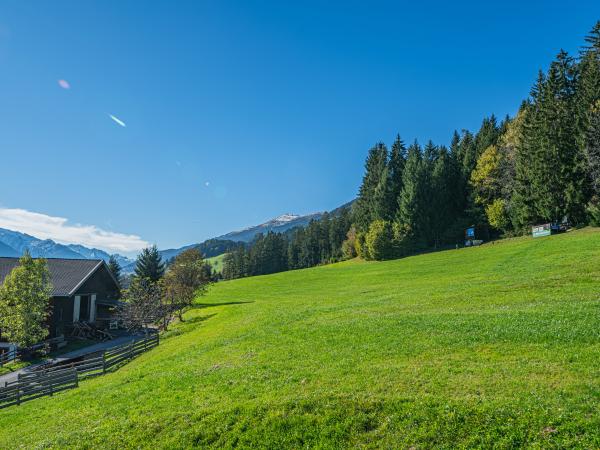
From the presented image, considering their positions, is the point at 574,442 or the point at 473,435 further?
the point at 473,435

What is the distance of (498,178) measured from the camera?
221ft

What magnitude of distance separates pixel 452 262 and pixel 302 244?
84.0 m

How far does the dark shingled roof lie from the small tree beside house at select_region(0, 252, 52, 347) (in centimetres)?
531

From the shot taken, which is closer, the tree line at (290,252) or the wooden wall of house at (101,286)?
Answer: the wooden wall of house at (101,286)

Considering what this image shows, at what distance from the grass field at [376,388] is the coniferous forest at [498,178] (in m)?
35.9

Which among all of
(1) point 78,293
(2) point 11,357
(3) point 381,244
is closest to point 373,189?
(3) point 381,244

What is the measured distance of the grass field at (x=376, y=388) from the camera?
905cm

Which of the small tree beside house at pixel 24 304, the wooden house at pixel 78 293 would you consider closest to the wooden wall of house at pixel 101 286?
the wooden house at pixel 78 293

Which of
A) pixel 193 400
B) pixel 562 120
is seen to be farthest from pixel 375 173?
pixel 193 400

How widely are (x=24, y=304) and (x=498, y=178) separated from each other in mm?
75186

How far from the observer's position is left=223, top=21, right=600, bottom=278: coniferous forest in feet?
166

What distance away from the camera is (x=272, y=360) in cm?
1669

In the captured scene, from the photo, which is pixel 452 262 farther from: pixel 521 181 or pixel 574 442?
pixel 574 442

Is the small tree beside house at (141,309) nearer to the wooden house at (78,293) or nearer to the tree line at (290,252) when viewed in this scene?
the wooden house at (78,293)
